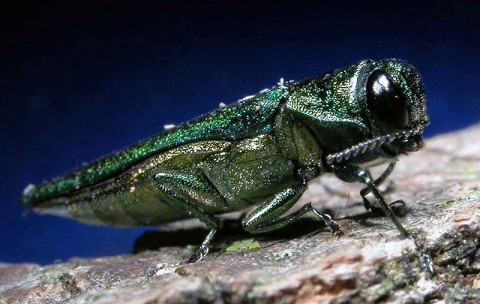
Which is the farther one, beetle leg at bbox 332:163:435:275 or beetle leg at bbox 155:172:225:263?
beetle leg at bbox 155:172:225:263

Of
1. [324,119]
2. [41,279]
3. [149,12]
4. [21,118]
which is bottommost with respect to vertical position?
[41,279]

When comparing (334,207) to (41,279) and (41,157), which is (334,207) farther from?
(41,157)

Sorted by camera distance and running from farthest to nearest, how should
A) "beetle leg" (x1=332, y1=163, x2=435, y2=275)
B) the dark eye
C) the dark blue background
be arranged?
the dark blue background → the dark eye → "beetle leg" (x1=332, y1=163, x2=435, y2=275)

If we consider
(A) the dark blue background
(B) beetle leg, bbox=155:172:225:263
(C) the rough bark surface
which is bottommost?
(C) the rough bark surface

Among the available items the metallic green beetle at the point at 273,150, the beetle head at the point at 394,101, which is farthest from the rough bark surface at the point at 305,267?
the beetle head at the point at 394,101

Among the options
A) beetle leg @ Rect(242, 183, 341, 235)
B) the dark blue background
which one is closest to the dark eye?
beetle leg @ Rect(242, 183, 341, 235)

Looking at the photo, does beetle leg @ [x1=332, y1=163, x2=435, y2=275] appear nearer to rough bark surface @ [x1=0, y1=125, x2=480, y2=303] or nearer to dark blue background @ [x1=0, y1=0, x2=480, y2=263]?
rough bark surface @ [x1=0, y1=125, x2=480, y2=303]

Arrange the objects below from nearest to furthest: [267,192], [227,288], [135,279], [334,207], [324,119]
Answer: [227,288]
[135,279]
[324,119]
[267,192]
[334,207]

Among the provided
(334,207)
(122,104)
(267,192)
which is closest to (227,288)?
(267,192)
